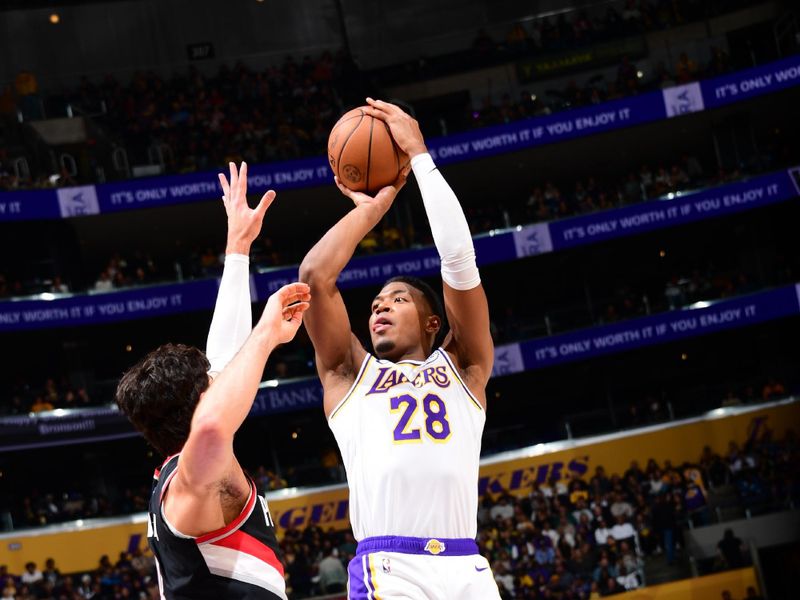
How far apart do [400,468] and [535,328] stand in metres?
19.3

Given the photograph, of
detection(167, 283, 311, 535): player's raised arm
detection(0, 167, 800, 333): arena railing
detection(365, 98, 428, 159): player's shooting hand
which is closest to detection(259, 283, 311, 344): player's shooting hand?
detection(167, 283, 311, 535): player's raised arm

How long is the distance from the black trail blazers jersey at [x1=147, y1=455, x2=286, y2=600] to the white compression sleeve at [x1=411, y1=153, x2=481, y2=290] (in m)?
1.49

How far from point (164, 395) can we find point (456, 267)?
1.62 m

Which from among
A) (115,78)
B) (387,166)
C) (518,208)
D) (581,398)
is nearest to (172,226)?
(115,78)

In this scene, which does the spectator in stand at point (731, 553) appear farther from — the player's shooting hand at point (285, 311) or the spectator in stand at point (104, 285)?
the player's shooting hand at point (285, 311)

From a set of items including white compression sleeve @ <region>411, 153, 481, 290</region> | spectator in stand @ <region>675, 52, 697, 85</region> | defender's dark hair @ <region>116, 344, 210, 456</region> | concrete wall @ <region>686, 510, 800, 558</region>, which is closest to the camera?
defender's dark hair @ <region>116, 344, 210, 456</region>

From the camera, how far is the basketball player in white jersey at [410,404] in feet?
13.4

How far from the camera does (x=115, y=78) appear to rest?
2772 centimetres

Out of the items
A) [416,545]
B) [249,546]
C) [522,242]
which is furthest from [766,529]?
[249,546]

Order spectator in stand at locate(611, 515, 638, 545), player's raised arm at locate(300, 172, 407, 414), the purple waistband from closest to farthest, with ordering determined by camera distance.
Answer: the purple waistband, player's raised arm at locate(300, 172, 407, 414), spectator in stand at locate(611, 515, 638, 545)

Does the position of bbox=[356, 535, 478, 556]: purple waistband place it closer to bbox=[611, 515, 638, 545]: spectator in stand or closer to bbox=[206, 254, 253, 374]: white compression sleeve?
bbox=[206, 254, 253, 374]: white compression sleeve

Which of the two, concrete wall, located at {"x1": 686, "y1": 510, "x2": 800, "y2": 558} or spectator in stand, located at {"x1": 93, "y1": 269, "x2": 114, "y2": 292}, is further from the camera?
spectator in stand, located at {"x1": 93, "y1": 269, "x2": 114, "y2": 292}

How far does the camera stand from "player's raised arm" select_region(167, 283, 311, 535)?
2836mm

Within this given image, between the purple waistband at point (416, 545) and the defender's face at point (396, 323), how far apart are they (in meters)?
0.83
